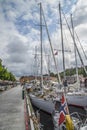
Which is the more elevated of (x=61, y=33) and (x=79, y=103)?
(x=61, y=33)

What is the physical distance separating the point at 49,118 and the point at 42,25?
13.6 metres

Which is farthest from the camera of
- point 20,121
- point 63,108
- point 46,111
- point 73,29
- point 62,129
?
point 73,29

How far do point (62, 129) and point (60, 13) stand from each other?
72.0 feet

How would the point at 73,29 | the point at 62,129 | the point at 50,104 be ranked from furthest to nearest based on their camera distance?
the point at 73,29
the point at 50,104
the point at 62,129

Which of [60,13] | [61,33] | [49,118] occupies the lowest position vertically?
[49,118]

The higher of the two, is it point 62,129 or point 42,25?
point 42,25

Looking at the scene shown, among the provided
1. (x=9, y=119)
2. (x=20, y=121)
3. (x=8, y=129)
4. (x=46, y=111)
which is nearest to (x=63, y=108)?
(x=8, y=129)

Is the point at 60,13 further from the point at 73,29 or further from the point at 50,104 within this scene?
the point at 50,104

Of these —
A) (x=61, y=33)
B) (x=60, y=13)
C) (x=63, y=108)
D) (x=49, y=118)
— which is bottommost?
(x=49, y=118)

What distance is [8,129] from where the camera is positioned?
647 inches

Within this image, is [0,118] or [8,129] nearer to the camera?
[8,129]

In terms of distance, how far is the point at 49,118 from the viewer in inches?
1045

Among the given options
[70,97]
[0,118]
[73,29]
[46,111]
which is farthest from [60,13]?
[0,118]

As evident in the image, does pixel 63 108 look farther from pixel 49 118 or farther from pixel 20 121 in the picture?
pixel 49 118
